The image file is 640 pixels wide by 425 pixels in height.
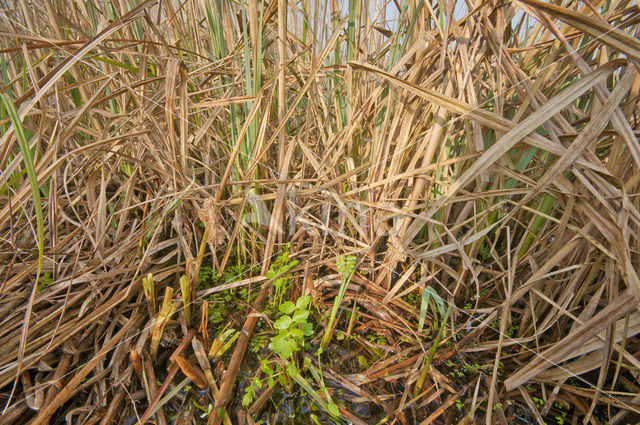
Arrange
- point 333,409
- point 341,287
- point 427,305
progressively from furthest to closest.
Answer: point 427,305
point 341,287
point 333,409

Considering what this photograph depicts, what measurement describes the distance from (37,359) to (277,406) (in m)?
0.64

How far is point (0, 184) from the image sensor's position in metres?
0.80

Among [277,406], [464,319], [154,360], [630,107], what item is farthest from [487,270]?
[154,360]

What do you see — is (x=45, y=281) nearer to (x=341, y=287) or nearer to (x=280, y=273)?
(x=280, y=273)

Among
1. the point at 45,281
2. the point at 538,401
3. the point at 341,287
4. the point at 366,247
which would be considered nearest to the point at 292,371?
the point at 341,287

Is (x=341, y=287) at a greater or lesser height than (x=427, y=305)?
greater

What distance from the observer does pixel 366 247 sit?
1116 millimetres

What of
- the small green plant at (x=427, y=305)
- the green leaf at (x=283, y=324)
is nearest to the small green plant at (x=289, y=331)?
the green leaf at (x=283, y=324)

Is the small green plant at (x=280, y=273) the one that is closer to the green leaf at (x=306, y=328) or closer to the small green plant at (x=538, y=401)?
the green leaf at (x=306, y=328)

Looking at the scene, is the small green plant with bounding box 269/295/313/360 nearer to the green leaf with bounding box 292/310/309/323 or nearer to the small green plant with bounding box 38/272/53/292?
the green leaf with bounding box 292/310/309/323

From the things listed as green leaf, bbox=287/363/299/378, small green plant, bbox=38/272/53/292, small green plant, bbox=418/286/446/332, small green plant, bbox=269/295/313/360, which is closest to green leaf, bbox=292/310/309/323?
small green plant, bbox=269/295/313/360

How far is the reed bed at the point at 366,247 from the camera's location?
2.63 feet

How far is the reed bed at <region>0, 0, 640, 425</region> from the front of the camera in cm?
80

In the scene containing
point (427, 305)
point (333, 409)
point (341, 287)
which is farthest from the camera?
point (427, 305)
